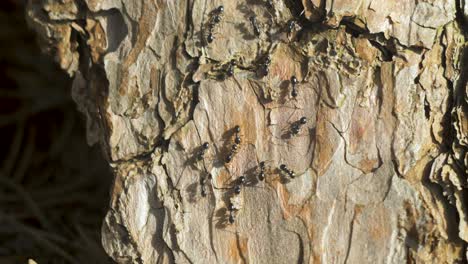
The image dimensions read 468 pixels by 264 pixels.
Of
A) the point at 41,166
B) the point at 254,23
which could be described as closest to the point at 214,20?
the point at 254,23

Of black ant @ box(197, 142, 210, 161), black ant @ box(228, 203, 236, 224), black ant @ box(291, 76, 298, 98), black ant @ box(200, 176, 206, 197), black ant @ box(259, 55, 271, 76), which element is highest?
black ant @ box(259, 55, 271, 76)

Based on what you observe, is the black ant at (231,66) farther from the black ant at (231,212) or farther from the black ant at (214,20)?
the black ant at (231,212)

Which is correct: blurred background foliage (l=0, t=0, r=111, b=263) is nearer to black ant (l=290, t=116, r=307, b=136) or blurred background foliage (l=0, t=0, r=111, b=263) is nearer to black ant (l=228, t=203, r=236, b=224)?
black ant (l=228, t=203, r=236, b=224)

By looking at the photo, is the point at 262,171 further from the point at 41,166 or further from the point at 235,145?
the point at 41,166

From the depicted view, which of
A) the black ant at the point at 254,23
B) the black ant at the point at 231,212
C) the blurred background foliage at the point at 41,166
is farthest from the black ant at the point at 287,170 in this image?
the blurred background foliage at the point at 41,166

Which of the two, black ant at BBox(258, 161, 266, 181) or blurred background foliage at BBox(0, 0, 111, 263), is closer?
black ant at BBox(258, 161, 266, 181)

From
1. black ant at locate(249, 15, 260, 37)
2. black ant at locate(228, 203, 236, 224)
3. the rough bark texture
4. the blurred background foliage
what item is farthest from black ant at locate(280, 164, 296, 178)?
the blurred background foliage

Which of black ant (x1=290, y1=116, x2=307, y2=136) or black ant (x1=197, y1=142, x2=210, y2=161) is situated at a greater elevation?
black ant (x1=290, y1=116, x2=307, y2=136)
